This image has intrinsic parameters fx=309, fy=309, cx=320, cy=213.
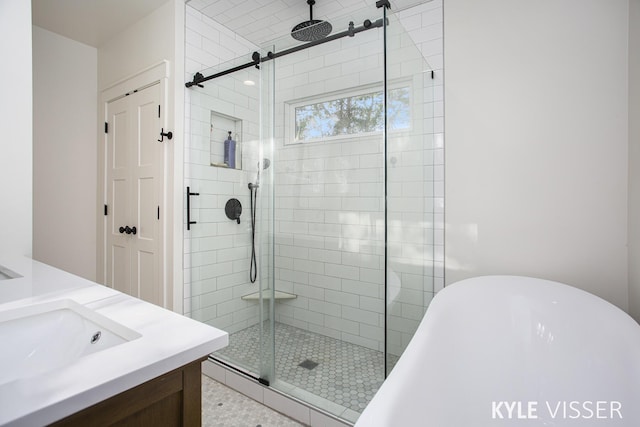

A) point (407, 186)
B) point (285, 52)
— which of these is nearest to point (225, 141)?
point (285, 52)

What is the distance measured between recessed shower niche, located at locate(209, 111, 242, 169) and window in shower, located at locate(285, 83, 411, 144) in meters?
0.56

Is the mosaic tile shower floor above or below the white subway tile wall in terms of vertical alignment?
below

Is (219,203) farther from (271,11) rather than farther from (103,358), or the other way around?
(103,358)

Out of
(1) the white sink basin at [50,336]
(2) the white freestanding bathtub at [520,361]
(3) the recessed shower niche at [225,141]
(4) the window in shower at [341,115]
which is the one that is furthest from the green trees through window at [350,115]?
(1) the white sink basin at [50,336]

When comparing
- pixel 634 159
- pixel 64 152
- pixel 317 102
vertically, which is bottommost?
pixel 634 159

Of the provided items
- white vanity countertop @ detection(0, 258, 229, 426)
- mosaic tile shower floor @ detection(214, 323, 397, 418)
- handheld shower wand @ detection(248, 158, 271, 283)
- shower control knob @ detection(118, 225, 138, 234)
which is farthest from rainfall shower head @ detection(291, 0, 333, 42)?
shower control knob @ detection(118, 225, 138, 234)

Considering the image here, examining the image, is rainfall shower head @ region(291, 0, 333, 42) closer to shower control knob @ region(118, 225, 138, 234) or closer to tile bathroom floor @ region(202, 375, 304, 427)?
shower control knob @ region(118, 225, 138, 234)

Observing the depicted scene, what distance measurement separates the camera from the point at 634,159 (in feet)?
5.01

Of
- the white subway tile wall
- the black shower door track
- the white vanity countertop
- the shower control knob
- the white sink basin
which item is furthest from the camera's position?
the shower control knob

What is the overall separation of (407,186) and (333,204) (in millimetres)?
545

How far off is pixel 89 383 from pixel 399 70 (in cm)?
188

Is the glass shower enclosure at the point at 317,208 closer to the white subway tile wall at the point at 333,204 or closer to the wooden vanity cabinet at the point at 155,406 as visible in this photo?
the white subway tile wall at the point at 333,204

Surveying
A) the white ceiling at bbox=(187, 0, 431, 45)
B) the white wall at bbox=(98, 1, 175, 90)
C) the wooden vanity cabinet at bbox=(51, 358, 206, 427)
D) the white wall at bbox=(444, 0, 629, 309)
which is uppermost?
the white ceiling at bbox=(187, 0, 431, 45)

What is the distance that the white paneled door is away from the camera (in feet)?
8.68
